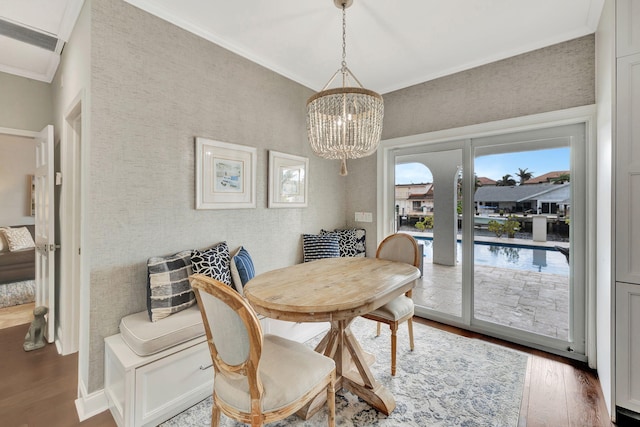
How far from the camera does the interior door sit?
238cm

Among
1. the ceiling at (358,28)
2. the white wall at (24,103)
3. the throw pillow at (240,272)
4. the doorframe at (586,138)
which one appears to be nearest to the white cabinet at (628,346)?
the doorframe at (586,138)

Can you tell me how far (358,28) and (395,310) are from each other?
227cm

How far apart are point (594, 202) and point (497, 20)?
5.29 feet

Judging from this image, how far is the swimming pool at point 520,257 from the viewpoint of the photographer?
8.21 feet

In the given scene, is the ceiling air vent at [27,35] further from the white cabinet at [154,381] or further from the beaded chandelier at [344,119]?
the white cabinet at [154,381]

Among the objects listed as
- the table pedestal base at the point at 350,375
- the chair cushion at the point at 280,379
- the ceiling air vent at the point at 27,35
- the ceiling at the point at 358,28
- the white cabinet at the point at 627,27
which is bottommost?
the table pedestal base at the point at 350,375

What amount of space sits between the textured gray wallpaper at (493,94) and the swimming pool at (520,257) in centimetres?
122

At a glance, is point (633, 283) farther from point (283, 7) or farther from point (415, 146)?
point (283, 7)

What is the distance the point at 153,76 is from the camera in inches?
78.8

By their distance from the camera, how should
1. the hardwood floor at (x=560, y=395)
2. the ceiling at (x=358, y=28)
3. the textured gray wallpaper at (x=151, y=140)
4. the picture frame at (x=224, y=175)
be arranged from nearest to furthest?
the hardwood floor at (x=560, y=395) < the textured gray wallpaper at (x=151, y=140) < the ceiling at (x=358, y=28) < the picture frame at (x=224, y=175)

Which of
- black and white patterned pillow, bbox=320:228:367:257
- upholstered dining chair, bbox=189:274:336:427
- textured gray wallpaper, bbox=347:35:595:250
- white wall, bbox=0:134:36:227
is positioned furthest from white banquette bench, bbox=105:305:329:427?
white wall, bbox=0:134:36:227

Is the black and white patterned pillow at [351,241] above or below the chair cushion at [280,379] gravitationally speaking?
above

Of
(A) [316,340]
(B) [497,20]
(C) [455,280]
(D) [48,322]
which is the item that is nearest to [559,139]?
(B) [497,20]

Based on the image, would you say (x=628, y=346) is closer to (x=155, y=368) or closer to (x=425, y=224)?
(x=425, y=224)
